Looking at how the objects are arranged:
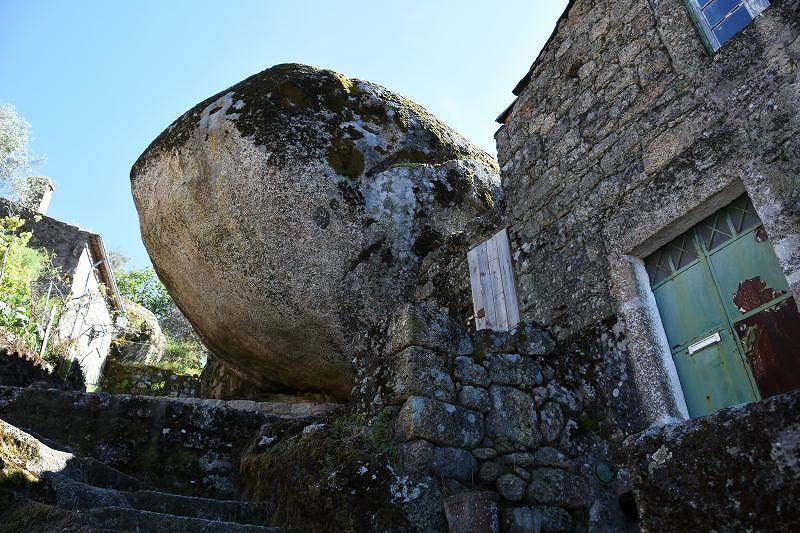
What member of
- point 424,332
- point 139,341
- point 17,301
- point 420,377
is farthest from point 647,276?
point 139,341

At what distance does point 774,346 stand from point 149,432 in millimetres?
4129

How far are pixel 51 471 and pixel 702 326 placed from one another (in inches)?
139

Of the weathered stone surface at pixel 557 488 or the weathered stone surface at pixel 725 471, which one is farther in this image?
the weathered stone surface at pixel 557 488

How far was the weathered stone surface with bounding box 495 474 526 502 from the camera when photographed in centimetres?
277

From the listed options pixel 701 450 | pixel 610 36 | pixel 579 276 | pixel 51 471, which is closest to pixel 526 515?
pixel 701 450

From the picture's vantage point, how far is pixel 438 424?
2.75 meters

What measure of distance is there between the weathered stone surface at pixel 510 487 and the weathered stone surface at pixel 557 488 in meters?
0.06

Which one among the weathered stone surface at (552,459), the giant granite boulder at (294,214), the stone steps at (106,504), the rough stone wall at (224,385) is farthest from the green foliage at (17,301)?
the weathered stone surface at (552,459)

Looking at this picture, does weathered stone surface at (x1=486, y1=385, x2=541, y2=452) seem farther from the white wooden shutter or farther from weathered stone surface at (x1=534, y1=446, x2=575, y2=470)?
the white wooden shutter

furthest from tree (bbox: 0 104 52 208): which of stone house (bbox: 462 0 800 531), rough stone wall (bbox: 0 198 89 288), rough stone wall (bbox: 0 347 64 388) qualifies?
stone house (bbox: 462 0 800 531)

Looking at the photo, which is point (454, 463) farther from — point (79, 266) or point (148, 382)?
point (79, 266)

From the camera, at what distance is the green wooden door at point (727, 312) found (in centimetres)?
291

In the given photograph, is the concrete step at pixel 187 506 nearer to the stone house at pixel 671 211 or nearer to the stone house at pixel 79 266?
the stone house at pixel 671 211

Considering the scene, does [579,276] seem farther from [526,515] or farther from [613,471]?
[526,515]
